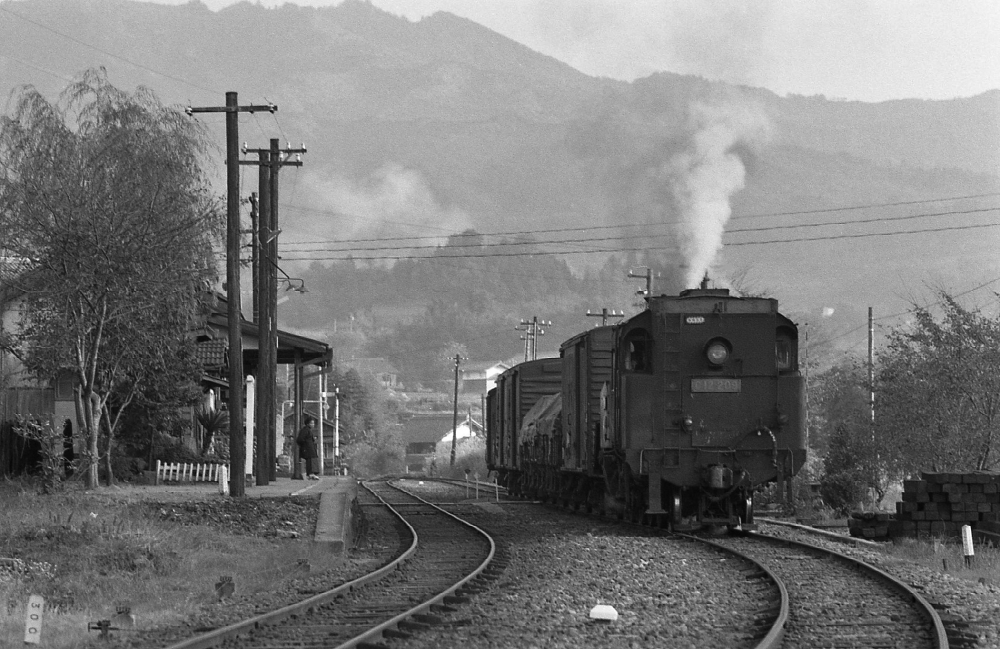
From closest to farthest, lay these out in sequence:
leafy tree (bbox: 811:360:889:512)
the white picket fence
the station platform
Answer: the station platform < the white picket fence < leafy tree (bbox: 811:360:889:512)

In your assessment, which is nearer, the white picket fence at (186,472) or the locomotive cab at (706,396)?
the locomotive cab at (706,396)

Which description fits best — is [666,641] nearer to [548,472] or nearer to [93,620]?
[93,620]

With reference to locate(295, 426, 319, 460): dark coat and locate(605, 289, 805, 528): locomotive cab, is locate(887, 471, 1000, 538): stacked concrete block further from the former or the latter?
locate(295, 426, 319, 460): dark coat

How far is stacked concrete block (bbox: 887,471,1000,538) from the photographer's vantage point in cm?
2022

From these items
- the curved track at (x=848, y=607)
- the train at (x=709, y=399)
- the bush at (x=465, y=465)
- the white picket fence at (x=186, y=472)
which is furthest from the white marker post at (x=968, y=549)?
the bush at (x=465, y=465)

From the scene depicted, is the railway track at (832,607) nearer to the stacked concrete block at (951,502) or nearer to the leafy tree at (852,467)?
the stacked concrete block at (951,502)

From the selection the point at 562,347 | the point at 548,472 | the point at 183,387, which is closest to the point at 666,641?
the point at 562,347

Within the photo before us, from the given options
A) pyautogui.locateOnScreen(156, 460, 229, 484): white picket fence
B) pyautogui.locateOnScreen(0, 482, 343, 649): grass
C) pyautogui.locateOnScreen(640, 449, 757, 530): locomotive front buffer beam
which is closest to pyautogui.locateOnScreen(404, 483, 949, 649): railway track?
pyautogui.locateOnScreen(640, 449, 757, 530): locomotive front buffer beam

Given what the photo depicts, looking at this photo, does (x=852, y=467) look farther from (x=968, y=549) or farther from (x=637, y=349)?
(x=968, y=549)

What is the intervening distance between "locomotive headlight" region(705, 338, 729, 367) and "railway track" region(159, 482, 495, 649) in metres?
4.65

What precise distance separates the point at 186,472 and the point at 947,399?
1855cm

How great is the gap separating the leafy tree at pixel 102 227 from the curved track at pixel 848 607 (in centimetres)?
1424

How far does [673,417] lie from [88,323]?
40.0ft

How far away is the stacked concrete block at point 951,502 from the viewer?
66.3 ft
